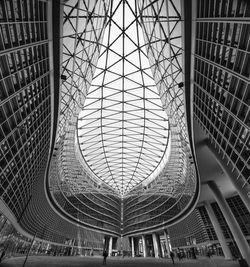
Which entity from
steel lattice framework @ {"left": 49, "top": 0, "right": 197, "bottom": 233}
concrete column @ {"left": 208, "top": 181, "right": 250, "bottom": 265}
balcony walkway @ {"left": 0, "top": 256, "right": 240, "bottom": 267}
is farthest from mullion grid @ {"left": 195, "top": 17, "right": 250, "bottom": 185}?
concrete column @ {"left": 208, "top": 181, "right": 250, "bottom": 265}

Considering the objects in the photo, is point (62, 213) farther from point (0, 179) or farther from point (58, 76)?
point (58, 76)

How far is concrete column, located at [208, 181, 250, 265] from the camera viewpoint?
26.4m

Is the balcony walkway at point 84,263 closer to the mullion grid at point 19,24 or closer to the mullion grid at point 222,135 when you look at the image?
the mullion grid at point 222,135

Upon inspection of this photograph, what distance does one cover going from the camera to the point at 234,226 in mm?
29406

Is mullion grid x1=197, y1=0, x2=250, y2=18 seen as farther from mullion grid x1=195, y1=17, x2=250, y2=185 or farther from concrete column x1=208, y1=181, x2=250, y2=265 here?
concrete column x1=208, y1=181, x2=250, y2=265

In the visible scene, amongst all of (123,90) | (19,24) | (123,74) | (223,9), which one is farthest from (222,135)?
(123,90)

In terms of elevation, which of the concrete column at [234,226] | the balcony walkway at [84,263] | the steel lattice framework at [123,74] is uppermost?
the steel lattice framework at [123,74]

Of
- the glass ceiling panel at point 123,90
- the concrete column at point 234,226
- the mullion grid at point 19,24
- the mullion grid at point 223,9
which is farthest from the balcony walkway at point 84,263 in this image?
the glass ceiling panel at point 123,90

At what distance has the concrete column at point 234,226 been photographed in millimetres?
26391

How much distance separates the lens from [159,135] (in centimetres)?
4756

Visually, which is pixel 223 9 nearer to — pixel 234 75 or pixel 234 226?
pixel 234 75

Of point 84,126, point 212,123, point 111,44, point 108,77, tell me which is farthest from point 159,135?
point 212,123

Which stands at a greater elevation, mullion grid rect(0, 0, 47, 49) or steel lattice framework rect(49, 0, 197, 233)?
steel lattice framework rect(49, 0, 197, 233)

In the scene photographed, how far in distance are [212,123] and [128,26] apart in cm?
1812
